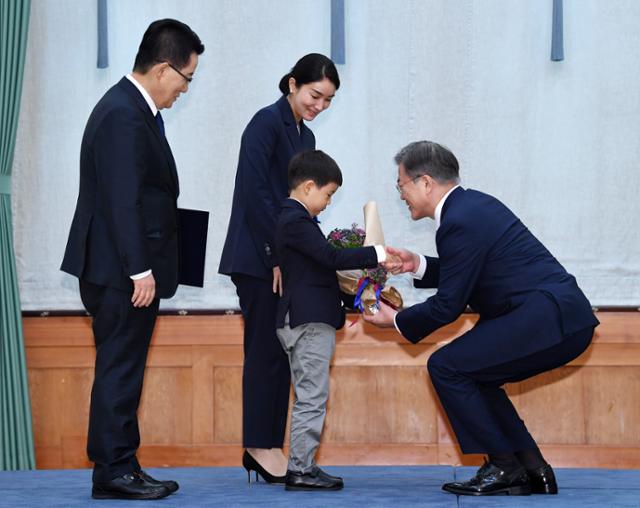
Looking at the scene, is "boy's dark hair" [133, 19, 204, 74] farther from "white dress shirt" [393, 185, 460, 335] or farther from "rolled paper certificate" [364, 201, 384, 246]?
"white dress shirt" [393, 185, 460, 335]

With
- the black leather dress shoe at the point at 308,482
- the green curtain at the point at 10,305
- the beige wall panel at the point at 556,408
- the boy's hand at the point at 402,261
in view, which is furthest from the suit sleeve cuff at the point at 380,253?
the green curtain at the point at 10,305

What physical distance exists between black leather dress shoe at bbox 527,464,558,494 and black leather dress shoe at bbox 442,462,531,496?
7 centimetres

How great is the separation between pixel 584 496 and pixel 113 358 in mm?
1519

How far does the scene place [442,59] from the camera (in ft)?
15.3

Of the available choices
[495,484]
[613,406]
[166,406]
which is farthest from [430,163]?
[166,406]

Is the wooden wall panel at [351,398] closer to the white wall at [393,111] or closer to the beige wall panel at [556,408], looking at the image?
the beige wall panel at [556,408]

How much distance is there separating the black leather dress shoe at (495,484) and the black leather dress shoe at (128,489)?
934 millimetres

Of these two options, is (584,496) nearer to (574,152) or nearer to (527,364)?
(527,364)

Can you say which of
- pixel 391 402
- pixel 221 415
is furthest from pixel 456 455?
pixel 221 415

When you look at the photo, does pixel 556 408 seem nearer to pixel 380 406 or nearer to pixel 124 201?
pixel 380 406

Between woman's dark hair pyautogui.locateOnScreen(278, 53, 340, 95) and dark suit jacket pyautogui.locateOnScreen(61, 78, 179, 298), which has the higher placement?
woman's dark hair pyautogui.locateOnScreen(278, 53, 340, 95)

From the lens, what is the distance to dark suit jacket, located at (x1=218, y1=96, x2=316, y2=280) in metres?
3.44

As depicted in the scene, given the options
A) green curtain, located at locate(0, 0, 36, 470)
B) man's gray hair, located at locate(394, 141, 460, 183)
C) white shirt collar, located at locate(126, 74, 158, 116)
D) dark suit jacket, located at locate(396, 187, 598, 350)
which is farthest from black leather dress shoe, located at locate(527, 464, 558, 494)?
green curtain, located at locate(0, 0, 36, 470)

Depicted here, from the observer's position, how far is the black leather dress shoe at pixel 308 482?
3262 mm
